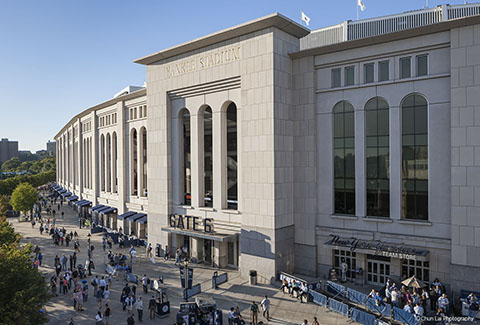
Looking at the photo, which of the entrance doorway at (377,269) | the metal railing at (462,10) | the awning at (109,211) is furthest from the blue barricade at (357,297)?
the awning at (109,211)

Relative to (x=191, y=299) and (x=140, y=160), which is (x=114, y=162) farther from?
(x=191, y=299)

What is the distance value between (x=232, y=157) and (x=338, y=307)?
1523cm

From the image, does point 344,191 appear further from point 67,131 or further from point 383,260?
point 67,131

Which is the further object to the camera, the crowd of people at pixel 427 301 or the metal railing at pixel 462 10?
the metal railing at pixel 462 10

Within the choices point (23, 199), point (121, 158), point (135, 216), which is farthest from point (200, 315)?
point (23, 199)

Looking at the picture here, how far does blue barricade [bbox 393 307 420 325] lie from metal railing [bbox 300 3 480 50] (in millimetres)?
26798

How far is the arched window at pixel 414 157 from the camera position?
82.1ft

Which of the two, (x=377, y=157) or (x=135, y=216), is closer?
(x=377, y=157)

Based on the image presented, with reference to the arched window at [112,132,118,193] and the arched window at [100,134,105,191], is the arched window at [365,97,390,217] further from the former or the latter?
the arched window at [100,134,105,191]

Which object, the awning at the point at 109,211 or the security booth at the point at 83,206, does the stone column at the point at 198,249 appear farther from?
the security booth at the point at 83,206

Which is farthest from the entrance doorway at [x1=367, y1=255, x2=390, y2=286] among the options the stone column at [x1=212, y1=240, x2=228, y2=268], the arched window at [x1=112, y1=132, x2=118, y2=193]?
the arched window at [x1=112, y1=132, x2=118, y2=193]

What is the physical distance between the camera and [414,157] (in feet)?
83.4

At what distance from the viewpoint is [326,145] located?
28.9 metres

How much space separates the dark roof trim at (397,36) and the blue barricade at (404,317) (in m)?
17.4
